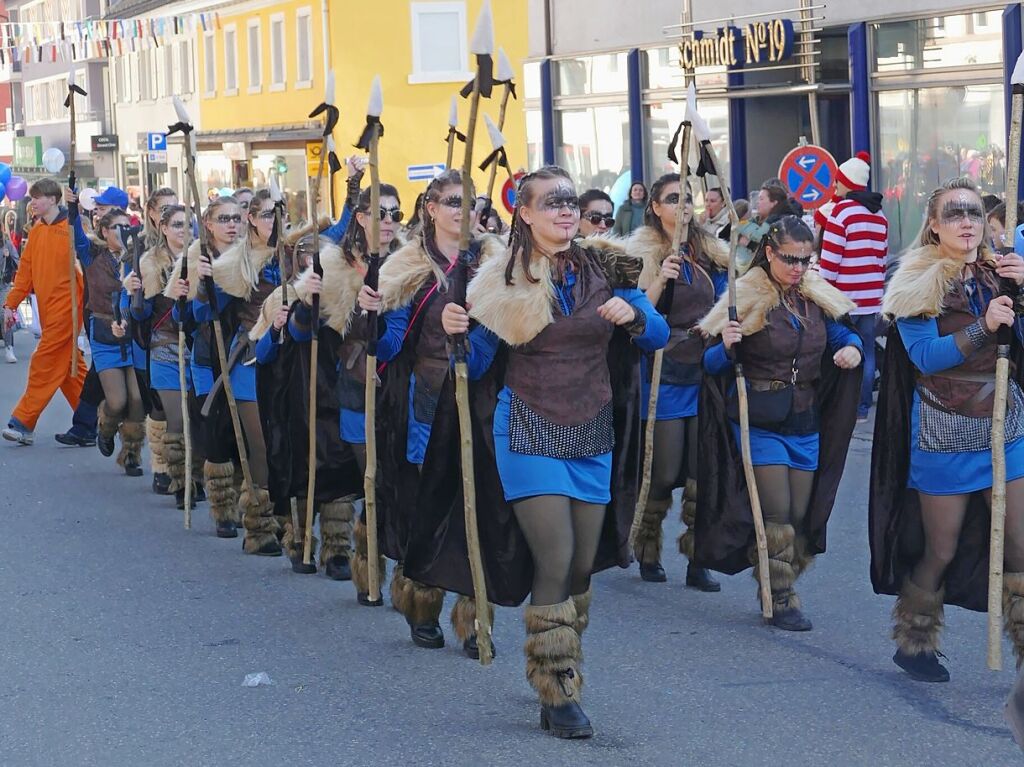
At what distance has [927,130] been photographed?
698 inches

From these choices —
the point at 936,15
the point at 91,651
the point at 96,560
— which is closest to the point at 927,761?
the point at 91,651

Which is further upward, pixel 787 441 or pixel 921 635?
pixel 787 441

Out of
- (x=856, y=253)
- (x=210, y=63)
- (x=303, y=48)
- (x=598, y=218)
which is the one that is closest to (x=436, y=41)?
(x=303, y=48)

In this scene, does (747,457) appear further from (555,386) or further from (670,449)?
(555,386)

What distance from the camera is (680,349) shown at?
26.7 feet

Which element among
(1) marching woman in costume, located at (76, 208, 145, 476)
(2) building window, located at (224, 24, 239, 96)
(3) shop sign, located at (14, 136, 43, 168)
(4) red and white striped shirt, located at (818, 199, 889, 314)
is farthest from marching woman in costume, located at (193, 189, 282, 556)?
(3) shop sign, located at (14, 136, 43, 168)

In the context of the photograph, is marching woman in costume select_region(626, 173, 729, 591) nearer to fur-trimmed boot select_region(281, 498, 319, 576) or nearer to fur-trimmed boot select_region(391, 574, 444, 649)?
fur-trimmed boot select_region(391, 574, 444, 649)

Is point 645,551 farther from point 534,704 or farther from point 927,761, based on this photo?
point 927,761

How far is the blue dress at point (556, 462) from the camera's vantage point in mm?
5770

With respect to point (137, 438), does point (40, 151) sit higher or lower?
higher

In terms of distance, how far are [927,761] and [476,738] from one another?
144 cm

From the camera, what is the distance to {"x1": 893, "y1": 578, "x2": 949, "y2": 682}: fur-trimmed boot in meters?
6.31

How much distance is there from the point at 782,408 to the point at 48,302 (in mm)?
8265

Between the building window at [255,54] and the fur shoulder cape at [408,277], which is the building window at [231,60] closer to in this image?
the building window at [255,54]
